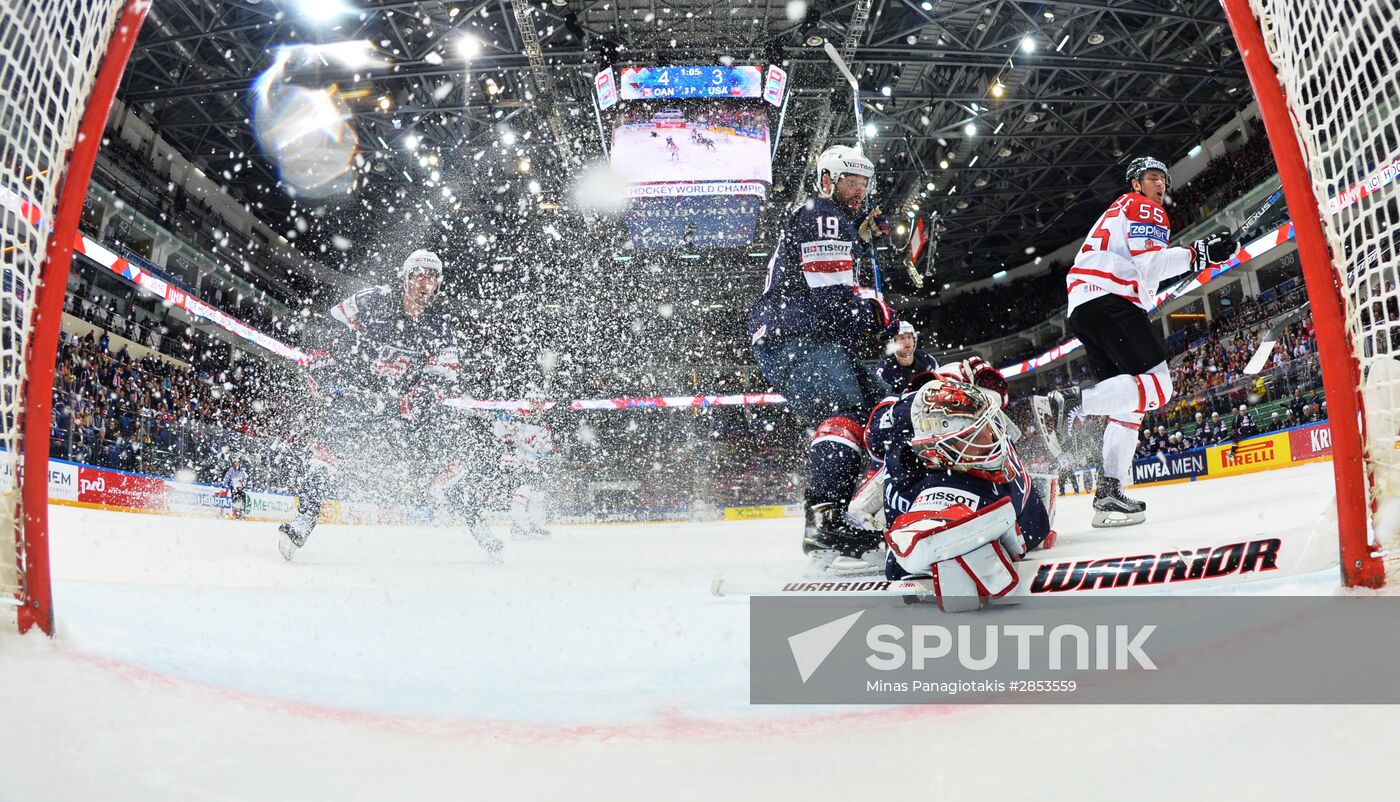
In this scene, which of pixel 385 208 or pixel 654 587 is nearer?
pixel 654 587

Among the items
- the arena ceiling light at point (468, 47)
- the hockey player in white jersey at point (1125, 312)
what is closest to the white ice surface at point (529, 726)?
the hockey player in white jersey at point (1125, 312)

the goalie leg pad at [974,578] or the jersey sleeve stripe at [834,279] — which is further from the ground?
the jersey sleeve stripe at [834,279]

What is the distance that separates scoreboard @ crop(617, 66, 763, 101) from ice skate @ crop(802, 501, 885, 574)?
9.57 metres

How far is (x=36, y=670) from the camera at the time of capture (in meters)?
1.07

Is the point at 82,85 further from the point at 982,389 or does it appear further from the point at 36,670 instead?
the point at 982,389

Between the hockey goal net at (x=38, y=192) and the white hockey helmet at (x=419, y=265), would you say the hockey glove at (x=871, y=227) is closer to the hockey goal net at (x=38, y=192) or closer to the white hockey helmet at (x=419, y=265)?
the white hockey helmet at (x=419, y=265)

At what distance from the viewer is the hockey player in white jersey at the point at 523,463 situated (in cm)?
696

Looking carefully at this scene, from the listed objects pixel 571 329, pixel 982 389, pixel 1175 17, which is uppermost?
pixel 1175 17

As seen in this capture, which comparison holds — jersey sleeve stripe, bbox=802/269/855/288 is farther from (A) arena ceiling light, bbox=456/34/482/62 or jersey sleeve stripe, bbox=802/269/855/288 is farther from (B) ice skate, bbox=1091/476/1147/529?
(A) arena ceiling light, bbox=456/34/482/62

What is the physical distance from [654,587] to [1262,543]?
1575 millimetres

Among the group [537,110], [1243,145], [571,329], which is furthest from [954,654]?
[571,329]

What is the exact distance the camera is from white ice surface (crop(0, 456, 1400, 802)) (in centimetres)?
75

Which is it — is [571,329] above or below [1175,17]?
below

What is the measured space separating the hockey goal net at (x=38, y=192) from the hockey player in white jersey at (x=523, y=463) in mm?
5240
